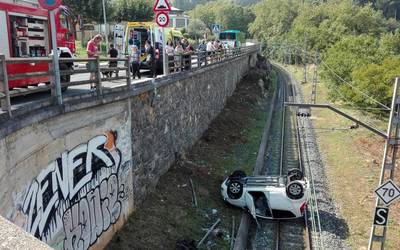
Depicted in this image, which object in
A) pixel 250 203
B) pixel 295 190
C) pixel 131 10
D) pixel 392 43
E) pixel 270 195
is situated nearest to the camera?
pixel 295 190

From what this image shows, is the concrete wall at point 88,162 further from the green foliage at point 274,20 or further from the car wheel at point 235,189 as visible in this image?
the green foliage at point 274,20

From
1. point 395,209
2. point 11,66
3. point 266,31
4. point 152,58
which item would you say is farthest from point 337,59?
point 266,31

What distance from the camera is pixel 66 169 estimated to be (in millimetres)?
8828

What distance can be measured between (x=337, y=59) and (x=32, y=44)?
36.1 metres

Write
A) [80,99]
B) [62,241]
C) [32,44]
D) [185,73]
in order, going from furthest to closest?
[185,73] < [32,44] < [80,99] < [62,241]

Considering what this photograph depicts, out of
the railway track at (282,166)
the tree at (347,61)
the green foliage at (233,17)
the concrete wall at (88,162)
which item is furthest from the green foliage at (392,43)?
the green foliage at (233,17)

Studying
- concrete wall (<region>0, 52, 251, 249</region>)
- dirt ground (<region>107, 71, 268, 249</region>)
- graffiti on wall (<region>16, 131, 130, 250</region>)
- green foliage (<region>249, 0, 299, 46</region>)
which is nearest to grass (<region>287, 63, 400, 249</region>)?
dirt ground (<region>107, 71, 268, 249</region>)

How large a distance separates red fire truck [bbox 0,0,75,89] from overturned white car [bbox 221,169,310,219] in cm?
719

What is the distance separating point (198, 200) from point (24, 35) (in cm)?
793

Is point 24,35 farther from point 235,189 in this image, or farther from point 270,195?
point 270,195

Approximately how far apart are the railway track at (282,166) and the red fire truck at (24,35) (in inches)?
332

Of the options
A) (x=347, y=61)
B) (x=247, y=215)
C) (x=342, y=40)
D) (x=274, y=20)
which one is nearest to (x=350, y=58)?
(x=347, y=61)

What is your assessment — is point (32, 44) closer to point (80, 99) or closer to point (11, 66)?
point (11, 66)

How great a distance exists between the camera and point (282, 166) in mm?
21328
